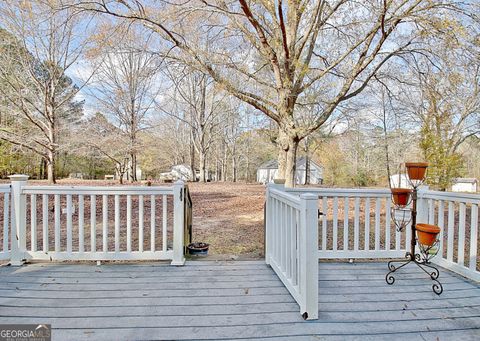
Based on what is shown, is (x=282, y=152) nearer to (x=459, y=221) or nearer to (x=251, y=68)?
(x=251, y=68)

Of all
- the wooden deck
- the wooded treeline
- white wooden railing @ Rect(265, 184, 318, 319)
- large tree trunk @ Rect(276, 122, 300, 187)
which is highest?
the wooded treeline

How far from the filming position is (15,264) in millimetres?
2957

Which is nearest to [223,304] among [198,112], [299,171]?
[198,112]

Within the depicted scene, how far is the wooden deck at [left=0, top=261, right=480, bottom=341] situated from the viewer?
1877 millimetres

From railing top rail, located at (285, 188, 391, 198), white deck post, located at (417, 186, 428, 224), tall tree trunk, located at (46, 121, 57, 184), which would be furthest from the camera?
tall tree trunk, located at (46, 121, 57, 184)

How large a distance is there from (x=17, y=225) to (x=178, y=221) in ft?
5.73

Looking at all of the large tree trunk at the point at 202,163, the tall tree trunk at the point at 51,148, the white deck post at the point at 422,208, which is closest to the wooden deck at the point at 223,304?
the white deck post at the point at 422,208

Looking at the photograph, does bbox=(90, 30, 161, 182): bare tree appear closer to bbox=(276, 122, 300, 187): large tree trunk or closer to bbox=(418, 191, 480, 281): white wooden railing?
bbox=(276, 122, 300, 187): large tree trunk

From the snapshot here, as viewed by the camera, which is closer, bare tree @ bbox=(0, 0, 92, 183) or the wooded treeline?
the wooded treeline

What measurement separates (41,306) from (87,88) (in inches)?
528

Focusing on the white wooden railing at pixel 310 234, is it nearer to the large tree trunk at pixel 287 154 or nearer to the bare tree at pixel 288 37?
the large tree trunk at pixel 287 154

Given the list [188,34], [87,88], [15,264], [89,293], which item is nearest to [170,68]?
[188,34]

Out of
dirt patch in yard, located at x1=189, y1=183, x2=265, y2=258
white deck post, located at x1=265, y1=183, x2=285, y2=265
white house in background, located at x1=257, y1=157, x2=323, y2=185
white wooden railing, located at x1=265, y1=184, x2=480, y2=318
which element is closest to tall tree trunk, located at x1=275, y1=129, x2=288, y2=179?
dirt patch in yard, located at x1=189, y1=183, x2=265, y2=258

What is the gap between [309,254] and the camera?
1985mm
